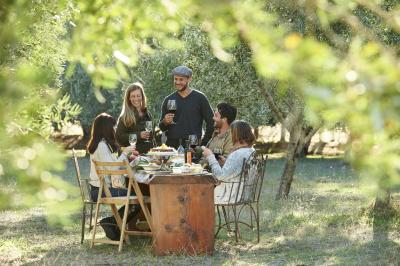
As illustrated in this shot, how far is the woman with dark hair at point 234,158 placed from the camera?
31.6 ft

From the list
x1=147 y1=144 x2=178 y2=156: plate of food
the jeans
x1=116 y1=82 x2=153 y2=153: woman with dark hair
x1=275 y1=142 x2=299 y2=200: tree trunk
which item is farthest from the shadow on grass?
x1=275 y1=142 x2=299 y2=200: tree trunk

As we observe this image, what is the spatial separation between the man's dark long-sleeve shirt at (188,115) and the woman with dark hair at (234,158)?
1.54m

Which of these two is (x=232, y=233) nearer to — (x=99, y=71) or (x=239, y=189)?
(x=239, y=189)

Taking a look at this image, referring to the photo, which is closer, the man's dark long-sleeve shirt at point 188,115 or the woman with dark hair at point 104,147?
the woman with dark hair at point 104,147

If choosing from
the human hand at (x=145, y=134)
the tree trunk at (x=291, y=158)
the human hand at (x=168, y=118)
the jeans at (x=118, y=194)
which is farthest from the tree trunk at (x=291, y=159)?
the jeans at (x=118, y=194)

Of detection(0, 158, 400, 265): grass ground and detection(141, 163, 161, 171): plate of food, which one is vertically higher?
detection(141, 163, 161, 171): plate of food

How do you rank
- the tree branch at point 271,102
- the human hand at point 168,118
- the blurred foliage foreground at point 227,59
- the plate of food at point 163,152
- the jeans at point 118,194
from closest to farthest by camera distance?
the blurred foliage foreground at point 227,59 < the plate of food at point 163,152 < the jeans at point 118,194 < the human hand at point 168,118 < the tree branch at point 271,102

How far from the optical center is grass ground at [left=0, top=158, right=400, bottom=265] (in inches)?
364

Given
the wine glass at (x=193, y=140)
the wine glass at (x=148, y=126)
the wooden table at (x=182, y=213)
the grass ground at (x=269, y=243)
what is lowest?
the grass ground at (x=269, y=243)

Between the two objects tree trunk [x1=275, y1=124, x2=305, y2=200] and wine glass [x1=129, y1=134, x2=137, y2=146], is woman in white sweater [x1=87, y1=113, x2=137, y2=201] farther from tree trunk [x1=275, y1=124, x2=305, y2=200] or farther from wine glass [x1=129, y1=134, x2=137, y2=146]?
tree trunk [x1=275, y1=124, x2=305, y2=200]

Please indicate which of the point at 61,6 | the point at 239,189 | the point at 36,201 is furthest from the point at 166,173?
the point at 36,201

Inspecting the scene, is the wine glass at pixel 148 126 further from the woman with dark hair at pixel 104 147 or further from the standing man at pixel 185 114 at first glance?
the standing man at pixel 185 114

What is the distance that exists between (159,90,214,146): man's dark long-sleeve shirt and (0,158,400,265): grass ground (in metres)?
1.41

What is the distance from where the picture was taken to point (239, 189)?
32.1ft
